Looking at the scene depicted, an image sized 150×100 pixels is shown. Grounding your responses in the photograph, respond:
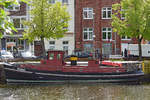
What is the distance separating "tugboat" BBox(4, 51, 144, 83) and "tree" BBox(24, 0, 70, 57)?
12.2m

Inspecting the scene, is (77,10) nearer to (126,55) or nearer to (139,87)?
(126,55)

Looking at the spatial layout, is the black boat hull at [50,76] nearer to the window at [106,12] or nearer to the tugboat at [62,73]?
the tugboat at [62,73]

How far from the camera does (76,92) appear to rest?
2002 cm

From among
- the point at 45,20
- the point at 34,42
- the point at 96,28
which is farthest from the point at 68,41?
the point at 45,20

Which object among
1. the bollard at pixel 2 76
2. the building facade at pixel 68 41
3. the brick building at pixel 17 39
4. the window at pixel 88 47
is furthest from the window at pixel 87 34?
the bollard at pixel 2 76

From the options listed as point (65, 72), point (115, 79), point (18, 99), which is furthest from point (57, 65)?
point (18, 99)

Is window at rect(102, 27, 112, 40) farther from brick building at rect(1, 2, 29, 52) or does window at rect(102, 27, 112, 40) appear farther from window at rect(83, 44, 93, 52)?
brick building at rect(1, 2, 29, 52)

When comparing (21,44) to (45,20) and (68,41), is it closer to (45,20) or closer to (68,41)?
(68,41)

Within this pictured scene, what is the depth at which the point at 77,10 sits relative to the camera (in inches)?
1924

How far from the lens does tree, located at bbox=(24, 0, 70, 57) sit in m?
35.8

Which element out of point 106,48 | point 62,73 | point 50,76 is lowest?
point 50,76

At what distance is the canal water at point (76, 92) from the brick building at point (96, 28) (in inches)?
968

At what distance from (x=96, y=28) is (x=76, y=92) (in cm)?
2944

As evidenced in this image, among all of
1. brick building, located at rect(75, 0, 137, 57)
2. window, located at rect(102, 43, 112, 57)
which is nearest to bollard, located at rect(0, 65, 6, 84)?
brick building, located at rect(75, 0, 137, 57)
